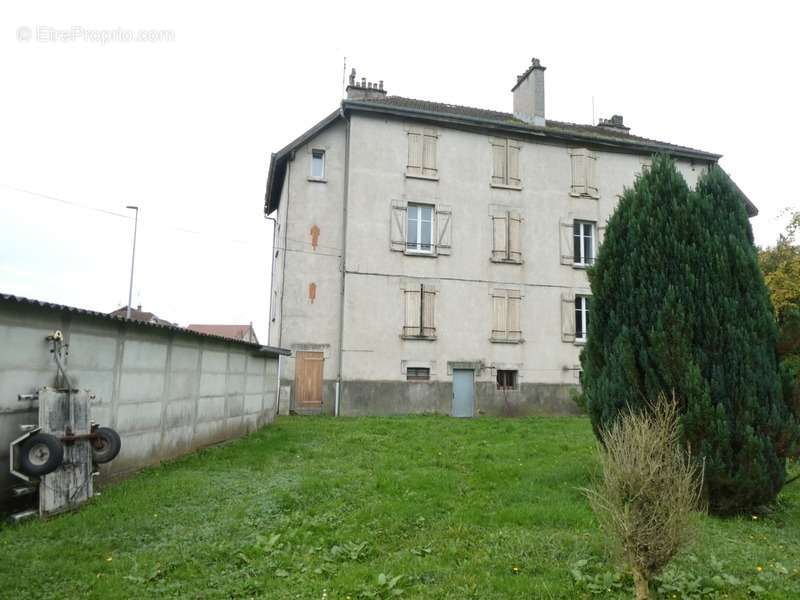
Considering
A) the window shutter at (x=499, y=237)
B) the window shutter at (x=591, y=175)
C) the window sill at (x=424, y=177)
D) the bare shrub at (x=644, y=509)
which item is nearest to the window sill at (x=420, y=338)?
the window shutter at (x=499, y=237)

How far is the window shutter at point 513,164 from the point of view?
21094mm

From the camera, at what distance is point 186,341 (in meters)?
10.1

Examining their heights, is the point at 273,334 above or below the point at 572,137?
below

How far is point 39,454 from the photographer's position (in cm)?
619

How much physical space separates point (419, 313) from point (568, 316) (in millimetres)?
5555

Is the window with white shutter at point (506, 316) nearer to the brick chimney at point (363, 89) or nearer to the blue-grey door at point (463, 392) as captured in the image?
the blue-grey door at point (463, 392)

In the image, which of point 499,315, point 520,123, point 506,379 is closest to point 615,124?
point 520,123

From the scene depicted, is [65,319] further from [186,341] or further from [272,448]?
[272,448]

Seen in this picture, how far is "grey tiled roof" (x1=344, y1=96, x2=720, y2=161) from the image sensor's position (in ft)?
66.0

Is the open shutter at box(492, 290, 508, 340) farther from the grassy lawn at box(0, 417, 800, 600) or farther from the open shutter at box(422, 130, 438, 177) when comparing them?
the grassy lawn at box(0, 417, 800, 600)

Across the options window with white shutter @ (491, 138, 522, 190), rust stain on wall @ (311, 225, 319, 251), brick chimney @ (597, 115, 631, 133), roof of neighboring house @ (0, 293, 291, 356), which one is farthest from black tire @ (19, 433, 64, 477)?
brick chimney @ (597, 115, 631, 133)

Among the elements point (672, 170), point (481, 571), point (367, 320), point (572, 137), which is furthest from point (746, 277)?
point (572, 137)

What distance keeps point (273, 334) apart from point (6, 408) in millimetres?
14472

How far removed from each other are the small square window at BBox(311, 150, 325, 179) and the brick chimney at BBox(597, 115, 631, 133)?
13.3 meters
